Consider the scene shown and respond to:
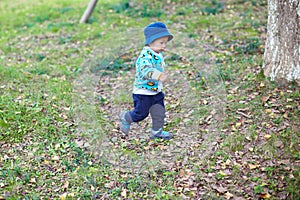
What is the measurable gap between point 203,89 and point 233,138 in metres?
1.54

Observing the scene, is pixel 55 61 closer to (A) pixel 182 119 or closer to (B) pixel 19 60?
(B) pixel 19 60

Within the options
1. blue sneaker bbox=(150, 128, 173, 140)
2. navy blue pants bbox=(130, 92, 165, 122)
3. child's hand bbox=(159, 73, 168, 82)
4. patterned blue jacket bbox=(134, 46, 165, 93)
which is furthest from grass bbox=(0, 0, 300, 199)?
child's hand bbox=(159, 73, 168, 82)

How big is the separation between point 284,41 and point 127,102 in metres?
2.60

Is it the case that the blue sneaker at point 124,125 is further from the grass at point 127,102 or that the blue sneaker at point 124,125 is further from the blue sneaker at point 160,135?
the blue sneaker at point 160,135

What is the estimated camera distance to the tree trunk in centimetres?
597

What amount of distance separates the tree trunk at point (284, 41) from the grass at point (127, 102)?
22 centimetres

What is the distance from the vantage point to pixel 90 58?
812cm

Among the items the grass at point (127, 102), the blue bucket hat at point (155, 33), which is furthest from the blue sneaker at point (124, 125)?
the blue bucket hat at point (155, 33)

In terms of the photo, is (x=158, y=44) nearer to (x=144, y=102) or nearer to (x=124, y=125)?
(x=144, y=102)

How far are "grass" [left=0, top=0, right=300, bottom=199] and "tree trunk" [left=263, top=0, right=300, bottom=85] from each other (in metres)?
0.22

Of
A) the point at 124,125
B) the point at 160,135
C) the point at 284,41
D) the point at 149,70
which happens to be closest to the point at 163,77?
the point at 149,70

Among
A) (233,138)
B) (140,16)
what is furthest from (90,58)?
(233,138)

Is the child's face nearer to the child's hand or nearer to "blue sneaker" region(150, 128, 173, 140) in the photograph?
the child's hand

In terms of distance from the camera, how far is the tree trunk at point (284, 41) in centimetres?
597
